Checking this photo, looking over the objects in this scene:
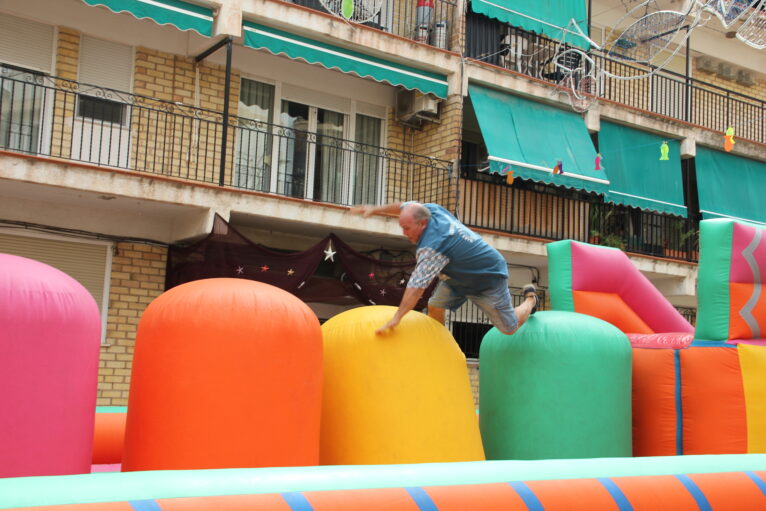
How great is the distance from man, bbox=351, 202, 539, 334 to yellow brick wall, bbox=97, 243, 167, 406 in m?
8.37

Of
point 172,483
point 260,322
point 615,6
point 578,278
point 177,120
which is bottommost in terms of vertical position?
point 172,483

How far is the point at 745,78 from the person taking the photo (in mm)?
23141

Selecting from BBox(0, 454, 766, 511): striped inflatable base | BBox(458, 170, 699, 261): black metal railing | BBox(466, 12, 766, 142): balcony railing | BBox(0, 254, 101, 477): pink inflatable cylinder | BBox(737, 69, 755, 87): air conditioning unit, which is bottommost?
BBox(0, 454, 766, 511): striped inflatable base

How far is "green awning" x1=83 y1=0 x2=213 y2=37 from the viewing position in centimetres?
1208

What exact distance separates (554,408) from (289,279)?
284 inches

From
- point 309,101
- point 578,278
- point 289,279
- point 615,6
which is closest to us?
point 578,278

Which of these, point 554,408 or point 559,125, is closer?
point 554,408

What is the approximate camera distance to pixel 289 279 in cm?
1253

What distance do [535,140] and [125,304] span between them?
8.35m

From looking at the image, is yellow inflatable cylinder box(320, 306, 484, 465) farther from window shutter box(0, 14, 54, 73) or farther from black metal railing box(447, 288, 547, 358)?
black metal railing box(447, 288, 547, 358)

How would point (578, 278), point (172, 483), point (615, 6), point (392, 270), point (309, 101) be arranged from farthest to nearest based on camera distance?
1. point (615, 6)
2. point (309, 101)
3. point (392, 270)
4. point (578, 278)
5. point (172, 483)

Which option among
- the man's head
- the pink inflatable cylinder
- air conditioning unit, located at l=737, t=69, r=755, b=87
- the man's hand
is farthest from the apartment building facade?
the pink inflatable cylinder

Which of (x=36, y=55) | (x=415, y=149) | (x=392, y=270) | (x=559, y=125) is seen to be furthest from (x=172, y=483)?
(x=559, y=125)

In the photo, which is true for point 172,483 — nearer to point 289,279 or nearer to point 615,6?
point 289,279
